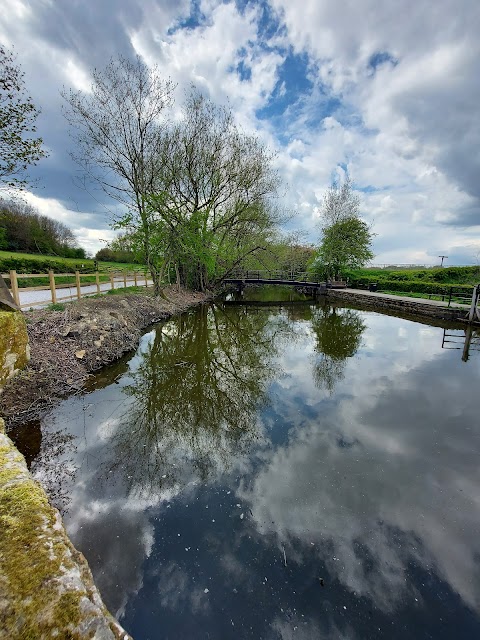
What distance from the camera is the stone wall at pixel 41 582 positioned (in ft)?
3.98

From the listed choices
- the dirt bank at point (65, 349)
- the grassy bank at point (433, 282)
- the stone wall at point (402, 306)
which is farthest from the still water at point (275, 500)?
the grassy bank at point (433, 282)

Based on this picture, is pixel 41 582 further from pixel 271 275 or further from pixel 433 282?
pixel 271 275

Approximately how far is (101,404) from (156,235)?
1262 centimetres

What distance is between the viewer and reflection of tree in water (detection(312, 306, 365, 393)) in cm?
710

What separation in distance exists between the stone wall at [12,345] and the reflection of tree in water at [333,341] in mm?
5928

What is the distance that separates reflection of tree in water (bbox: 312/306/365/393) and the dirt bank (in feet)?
17.7

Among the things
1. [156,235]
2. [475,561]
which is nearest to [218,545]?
[475,561]

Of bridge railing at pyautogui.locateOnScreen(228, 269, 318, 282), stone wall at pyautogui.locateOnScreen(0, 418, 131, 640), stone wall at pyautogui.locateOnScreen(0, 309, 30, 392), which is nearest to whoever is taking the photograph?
stone wall at pyautogui.locateOnScreen(0, 418, 131, 640)

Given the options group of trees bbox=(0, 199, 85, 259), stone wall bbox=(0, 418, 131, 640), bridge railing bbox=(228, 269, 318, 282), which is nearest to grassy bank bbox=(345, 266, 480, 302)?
bridge railing bbox=(228, 269, 318, 282)

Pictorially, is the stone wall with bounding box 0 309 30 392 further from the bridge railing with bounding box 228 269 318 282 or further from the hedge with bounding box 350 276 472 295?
the bridge railing with bounding box 228 269 318 282

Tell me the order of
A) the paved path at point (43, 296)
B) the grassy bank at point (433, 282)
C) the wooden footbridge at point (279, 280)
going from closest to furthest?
1. the paved path at point (43, 296)
2. the grassy bank at point (433, 282)
3. the wooden footbridge at point (279, 280)

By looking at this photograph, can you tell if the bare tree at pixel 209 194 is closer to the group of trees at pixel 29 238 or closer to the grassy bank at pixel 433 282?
the grassy bank at pixel 433 282

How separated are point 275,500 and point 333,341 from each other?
310 inches

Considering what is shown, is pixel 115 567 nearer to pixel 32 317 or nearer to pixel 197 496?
pixel 197 496
